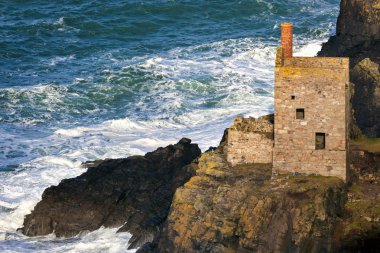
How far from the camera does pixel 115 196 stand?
73.2 m

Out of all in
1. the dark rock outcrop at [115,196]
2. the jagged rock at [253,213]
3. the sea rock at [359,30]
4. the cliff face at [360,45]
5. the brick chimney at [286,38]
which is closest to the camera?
the jagged rock at [253,213]

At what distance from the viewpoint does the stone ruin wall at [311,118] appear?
58.7 metres

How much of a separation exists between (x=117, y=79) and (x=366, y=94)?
30431 mm

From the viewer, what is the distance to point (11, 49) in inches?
4636

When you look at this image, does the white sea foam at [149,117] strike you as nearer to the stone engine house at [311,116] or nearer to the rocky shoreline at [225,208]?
the rocky shoreline at [225,208]

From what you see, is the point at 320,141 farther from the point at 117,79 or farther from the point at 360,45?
the point at 117,79

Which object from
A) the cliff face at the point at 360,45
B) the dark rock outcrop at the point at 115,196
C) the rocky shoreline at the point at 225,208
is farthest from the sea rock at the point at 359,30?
the dark rock outcrop at the point at 115,196

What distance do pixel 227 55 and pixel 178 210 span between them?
5241 cm

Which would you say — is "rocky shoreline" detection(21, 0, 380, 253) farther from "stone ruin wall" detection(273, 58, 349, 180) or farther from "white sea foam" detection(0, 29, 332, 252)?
"white sea foam" detection(0, 29, 332, 252)

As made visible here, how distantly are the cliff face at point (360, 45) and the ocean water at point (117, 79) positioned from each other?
21.0 ft

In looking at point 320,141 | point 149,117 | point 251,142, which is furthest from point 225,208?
point 149,117

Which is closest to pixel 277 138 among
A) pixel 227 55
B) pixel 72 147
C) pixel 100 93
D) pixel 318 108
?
pixel 318 108

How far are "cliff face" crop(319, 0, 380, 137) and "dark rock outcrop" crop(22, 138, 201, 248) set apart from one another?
11095mm

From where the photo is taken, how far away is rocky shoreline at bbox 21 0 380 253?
5681cm
